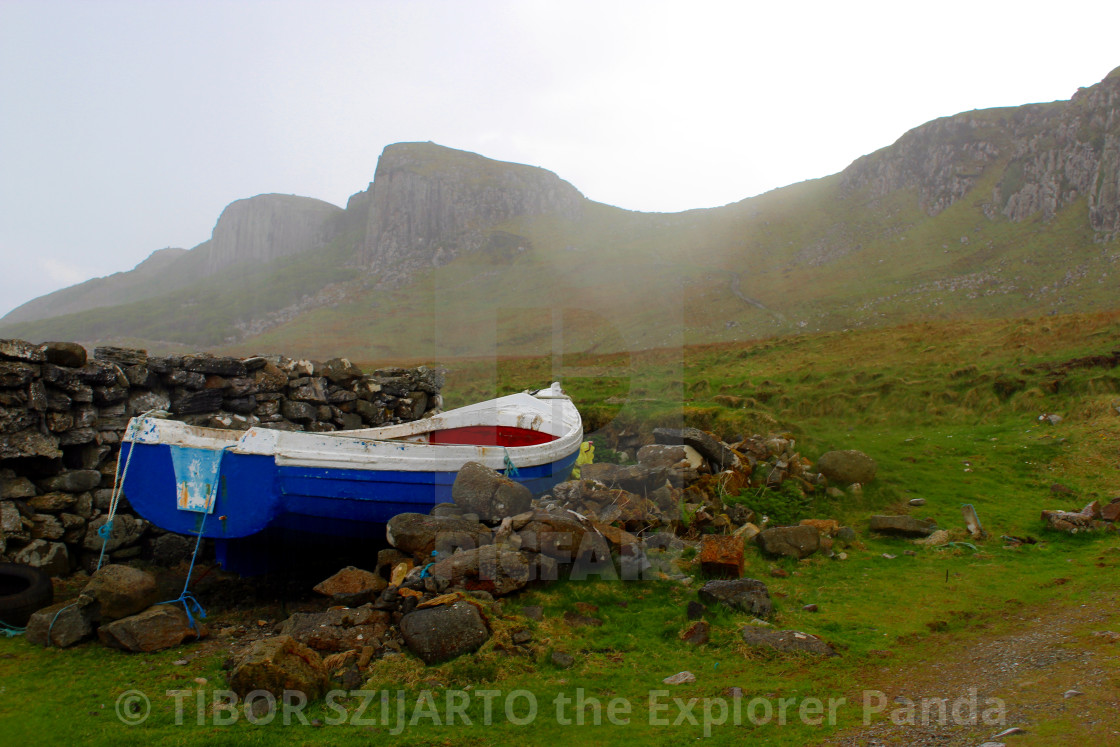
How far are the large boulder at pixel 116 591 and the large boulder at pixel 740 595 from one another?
5594 mm

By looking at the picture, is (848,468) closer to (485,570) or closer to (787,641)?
(787,641)

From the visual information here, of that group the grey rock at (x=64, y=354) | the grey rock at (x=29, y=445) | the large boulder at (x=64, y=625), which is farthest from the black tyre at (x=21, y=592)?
the grey rock at (x=64, y=354)

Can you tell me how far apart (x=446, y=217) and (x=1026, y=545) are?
445ft

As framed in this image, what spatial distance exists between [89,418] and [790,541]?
9.62 meters

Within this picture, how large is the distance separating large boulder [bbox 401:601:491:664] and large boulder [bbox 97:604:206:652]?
7.75 ft

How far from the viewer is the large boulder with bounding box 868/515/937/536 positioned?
29.3 ft

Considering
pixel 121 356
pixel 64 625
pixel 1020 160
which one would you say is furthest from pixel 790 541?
pixel 1020 160

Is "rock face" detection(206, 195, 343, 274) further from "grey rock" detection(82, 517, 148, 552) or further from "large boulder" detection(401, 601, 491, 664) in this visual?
"large boulder" detection(401, 601, 491, 664)

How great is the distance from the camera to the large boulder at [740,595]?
239 inches

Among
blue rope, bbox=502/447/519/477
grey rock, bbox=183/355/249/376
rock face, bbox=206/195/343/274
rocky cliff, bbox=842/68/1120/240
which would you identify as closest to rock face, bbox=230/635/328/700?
blue rope, bbox=502/447/519/477

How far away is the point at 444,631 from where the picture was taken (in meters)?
5.11

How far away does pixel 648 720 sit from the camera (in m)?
4.26

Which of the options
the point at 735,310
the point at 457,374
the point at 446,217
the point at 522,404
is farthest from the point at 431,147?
the point at 522,404

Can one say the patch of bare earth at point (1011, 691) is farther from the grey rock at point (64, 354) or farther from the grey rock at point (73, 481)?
the grey rock at point (64, 354)
